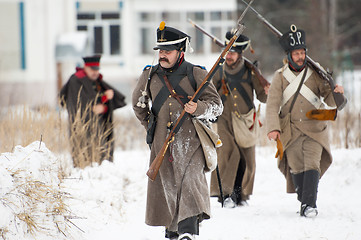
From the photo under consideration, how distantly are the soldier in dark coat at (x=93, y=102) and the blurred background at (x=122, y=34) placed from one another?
361 inches

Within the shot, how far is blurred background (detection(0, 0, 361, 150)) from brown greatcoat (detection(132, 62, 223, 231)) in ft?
42.1

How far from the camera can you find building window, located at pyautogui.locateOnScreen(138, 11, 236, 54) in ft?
86.1

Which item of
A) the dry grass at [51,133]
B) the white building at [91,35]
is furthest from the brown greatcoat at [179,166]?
the white building at [91,35]

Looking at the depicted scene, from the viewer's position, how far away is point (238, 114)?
287 inches

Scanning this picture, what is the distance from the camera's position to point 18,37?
22.8 m

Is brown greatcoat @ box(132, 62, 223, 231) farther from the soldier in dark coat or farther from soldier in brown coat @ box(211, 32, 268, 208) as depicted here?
the soldier in dark coat

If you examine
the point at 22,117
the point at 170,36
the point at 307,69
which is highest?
the point at 170,36

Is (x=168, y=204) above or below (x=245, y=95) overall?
below

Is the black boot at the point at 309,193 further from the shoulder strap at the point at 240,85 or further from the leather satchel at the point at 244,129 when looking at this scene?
the shoulder strap at the point at 240,85

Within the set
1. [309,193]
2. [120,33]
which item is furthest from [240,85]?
[120,33]

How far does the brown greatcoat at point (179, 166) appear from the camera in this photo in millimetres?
4879

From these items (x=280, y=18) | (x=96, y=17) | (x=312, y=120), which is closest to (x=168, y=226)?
(x=312, y=120)

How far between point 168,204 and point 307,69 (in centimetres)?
246

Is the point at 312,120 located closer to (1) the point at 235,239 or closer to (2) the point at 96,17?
(1) the point at 235,239
